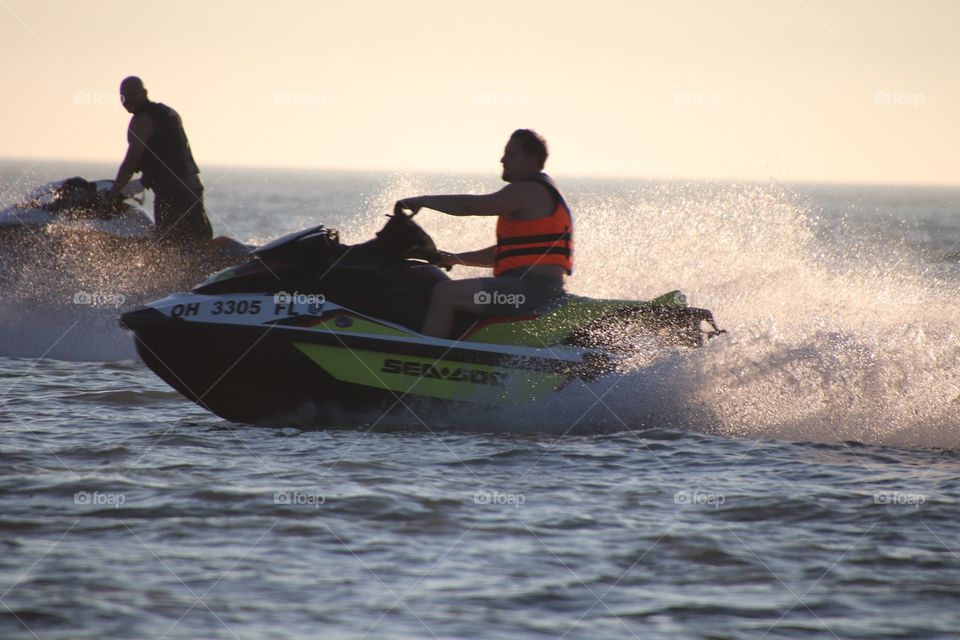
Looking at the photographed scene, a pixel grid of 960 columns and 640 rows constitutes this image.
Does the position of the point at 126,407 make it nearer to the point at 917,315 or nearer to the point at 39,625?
the point at 39,625

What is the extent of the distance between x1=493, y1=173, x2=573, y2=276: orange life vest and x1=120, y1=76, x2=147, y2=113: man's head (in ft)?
12.7

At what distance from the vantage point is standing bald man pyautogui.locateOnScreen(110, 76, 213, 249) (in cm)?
945

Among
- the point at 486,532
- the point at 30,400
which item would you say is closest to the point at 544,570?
the point at 486,532

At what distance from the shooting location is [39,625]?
4.14 m

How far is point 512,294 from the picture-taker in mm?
6965

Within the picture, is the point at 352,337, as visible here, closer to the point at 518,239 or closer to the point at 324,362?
the point at 324,362

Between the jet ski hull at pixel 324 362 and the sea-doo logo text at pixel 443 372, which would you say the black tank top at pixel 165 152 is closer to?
the jet ski hull at pixel 324 362

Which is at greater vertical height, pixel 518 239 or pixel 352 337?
pixel 518 239

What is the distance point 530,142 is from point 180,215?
12.9 feet

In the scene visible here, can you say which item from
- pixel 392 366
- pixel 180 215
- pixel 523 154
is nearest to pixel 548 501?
pixel 392 366

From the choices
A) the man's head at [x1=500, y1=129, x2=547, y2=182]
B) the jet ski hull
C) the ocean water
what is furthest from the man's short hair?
the ocean water

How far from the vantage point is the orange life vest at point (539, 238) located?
703 centimetres

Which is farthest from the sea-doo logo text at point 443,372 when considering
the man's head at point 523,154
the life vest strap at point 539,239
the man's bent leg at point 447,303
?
the man's head at point 523,154

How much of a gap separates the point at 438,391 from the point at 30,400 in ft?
9.84
